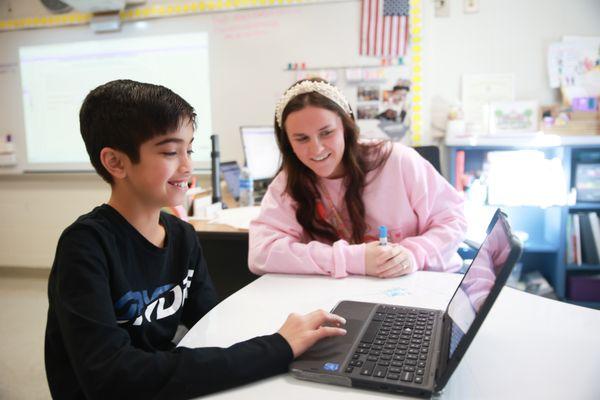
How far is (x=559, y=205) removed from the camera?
8.61ft

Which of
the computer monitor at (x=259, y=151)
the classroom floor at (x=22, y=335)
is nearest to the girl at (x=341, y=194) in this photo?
the computer monitor at (x=259, y=151)

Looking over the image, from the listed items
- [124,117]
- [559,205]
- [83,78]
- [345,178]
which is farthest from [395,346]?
[83,78]

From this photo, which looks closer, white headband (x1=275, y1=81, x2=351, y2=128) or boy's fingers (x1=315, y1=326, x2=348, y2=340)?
boy's fingers (x1=315, y1=326, x2=348, y2=340)

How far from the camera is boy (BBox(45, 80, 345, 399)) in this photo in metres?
0.71

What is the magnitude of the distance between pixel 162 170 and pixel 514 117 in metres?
2.63

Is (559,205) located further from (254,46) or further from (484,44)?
(254,46)

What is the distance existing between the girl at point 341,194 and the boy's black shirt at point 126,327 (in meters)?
0.36

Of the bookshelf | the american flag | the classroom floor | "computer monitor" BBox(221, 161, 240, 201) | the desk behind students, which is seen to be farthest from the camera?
the american flag

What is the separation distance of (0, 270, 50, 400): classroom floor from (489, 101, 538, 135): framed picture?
2945 mm

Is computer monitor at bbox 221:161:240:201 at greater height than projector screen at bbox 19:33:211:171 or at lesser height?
lesser

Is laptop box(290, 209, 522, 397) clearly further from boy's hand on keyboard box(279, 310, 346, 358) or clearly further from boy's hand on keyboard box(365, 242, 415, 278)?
boy's hand on keyboard box(365, 242, 415, 278)

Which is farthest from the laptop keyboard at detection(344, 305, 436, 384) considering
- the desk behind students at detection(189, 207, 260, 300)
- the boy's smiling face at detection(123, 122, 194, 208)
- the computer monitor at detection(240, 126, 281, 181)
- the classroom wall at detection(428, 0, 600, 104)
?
the classroom wall at detection(428, 0, 600, 104)

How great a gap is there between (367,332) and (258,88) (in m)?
2.74

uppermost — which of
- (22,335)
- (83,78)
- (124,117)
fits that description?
(83,78)
